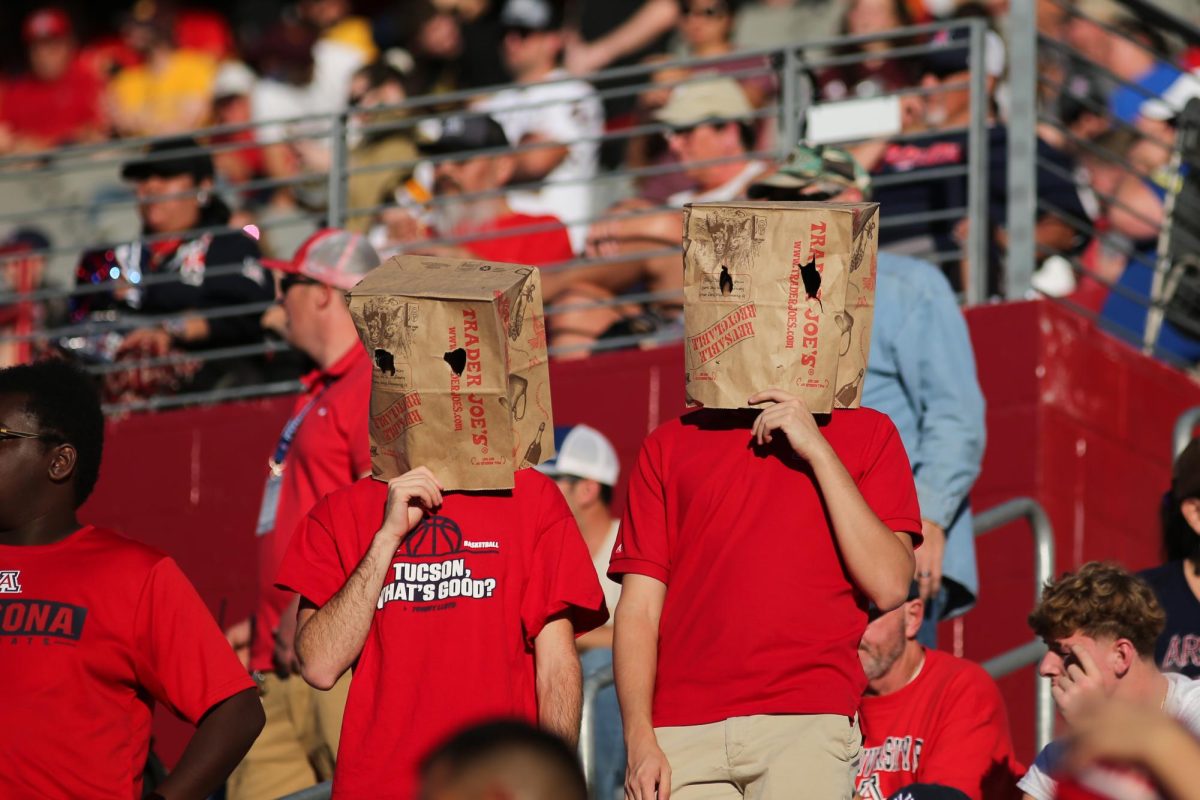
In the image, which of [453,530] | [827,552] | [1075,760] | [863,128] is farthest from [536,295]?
[863,128]

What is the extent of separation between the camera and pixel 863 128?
356 inches

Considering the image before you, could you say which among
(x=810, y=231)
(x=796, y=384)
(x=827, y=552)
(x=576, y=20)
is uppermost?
(x=576, y=20)

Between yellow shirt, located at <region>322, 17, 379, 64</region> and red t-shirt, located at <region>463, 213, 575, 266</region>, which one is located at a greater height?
yellow shirt, located at <region>322, 17, 379, 64</region>

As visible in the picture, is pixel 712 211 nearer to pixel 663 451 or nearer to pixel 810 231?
pixel 810 231

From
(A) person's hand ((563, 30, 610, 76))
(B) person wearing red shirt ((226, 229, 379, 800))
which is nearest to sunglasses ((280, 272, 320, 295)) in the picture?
(B) person wearing red shirt ((226, 229, 379, 800))

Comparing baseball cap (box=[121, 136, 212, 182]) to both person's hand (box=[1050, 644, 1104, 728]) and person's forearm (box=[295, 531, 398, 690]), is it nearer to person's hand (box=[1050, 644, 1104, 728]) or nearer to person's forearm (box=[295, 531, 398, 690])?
person's forearm (box=[295, 531, 398, 690])

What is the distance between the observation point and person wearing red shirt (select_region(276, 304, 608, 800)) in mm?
4891

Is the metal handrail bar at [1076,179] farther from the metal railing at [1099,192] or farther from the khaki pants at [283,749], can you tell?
the khaki pants at [283,749]

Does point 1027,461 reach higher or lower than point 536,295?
lower

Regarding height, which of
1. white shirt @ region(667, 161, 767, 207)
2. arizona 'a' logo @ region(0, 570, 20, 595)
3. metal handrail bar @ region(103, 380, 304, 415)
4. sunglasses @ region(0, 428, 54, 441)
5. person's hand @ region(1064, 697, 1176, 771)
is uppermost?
white shirt @ region(667, 161, 767, 207)

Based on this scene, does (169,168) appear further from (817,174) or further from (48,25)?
(48,25)

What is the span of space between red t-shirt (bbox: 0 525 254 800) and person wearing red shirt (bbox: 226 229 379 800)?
5.01 ft

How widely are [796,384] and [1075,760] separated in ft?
7.04

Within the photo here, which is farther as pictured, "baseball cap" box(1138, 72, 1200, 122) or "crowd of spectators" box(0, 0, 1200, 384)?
"baseball cap" box(1138, 72, 1200, 122)
